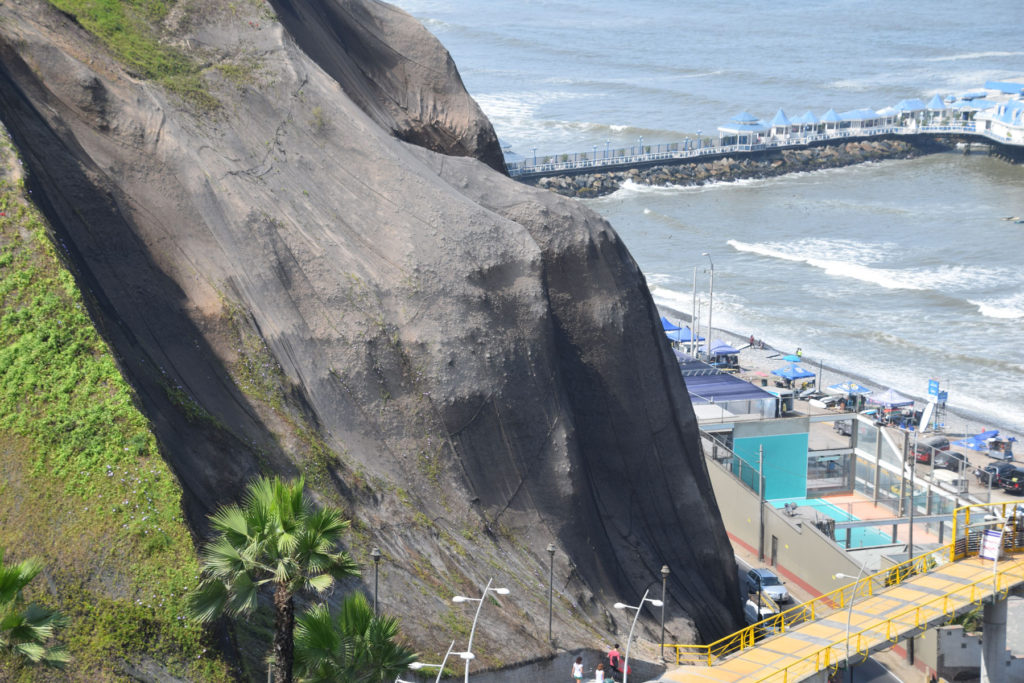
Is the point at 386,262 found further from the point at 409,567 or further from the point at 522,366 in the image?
the point at 409,567

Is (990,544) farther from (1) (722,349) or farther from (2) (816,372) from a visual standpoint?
(2) (816,372)

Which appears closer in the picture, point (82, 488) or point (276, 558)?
point (276, 558)

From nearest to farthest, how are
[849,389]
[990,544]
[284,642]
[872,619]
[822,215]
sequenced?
[284,642] → [872,619] → [990,544] → [849,389] → [822,215]

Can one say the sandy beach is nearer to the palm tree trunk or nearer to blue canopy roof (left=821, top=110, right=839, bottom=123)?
the palm tree trunk

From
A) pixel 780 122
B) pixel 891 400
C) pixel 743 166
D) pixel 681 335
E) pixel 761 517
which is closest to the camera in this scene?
pixel 761 517

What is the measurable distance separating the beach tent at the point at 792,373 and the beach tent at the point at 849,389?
4.49 feet

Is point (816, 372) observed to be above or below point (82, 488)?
below

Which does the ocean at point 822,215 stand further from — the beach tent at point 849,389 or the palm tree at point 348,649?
the palm tree at point 348,649

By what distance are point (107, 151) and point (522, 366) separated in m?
11.5

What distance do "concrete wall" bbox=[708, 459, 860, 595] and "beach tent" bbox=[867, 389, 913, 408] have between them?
1943 centimetres

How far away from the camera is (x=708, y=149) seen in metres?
134

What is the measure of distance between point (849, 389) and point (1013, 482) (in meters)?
11.9

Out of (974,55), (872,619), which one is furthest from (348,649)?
(974,55)

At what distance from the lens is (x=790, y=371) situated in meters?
67.8
